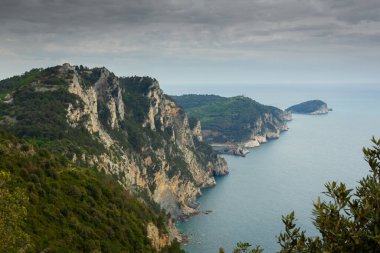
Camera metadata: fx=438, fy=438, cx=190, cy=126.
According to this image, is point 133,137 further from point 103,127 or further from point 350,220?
point 350,220

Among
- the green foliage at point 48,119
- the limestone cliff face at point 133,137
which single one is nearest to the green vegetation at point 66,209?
the green foliage at point 48,119

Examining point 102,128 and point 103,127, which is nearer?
point 102,128

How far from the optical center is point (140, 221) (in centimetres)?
7988

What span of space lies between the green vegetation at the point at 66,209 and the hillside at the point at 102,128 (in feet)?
78.9

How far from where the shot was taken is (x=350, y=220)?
18.5 m

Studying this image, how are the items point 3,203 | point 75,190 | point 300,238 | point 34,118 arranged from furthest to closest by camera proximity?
1. point 34,118
2. point 75,190
3. point 3,203
4. point 300,238

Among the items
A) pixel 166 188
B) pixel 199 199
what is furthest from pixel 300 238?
pixel 199 199

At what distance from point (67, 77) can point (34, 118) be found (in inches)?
1186

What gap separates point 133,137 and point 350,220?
150006mm

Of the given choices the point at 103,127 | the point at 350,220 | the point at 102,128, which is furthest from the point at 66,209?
the point at 103,127

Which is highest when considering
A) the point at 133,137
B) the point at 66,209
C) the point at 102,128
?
the point at 102,128

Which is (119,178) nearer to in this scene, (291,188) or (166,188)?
(166,188)

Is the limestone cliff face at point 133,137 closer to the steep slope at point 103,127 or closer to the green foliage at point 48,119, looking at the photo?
the steep slope at point 103,127

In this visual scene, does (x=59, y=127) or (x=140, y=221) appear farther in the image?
(x=59, y=127)
